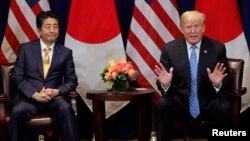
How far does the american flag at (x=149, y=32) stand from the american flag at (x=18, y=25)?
3.55 ft

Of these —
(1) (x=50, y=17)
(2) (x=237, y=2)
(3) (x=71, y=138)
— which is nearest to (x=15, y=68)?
(1) (x=50, y=17)

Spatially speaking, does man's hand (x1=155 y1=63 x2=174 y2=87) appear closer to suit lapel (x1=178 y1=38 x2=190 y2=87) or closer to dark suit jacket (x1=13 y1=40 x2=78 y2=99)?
suit lapel (x1=178 y1=38 x2=190 y2=87)

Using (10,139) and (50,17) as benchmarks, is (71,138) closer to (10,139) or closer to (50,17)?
(10,139)

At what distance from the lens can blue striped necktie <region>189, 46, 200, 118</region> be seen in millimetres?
4547

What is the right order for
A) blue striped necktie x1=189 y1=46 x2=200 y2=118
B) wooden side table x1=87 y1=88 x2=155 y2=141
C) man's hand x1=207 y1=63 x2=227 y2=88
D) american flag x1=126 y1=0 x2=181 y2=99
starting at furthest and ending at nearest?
american flag x1=126 y1=0 x2=181 y2=99 → wooden side table x1=87 y1=88 x2=155 y2=141 → blue striped necktie x1=189 y1=46 x2=200 y2=118 → man's hand x1=207 y1=63 x2=227 y2=88

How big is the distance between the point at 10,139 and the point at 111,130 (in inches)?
61.9

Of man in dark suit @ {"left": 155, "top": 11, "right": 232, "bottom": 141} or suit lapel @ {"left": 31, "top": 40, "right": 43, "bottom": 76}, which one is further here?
suit lapel @ {"left": 31, "top": 40, "right": 43, "bottom": 76}

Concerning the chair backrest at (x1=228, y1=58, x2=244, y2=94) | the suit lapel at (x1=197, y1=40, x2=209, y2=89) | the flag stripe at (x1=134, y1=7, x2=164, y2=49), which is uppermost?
the flag stripe at (x1=134, y1=7, x2=164, y2=49)

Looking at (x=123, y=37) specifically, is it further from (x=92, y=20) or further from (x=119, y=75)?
(x=119, y=75)

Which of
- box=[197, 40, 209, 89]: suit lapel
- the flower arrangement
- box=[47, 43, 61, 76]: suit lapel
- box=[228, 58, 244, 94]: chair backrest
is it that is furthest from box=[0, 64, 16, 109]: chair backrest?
box=[228, 58, 244, 94]: chair backrest

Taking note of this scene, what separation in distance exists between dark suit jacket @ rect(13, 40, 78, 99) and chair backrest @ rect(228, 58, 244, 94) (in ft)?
5.11

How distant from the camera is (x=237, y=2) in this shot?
18.2 feet

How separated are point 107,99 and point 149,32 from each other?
112 cm

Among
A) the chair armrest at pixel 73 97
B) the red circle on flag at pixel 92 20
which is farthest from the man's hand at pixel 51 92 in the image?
the red circle on flag at pixel 92 20
